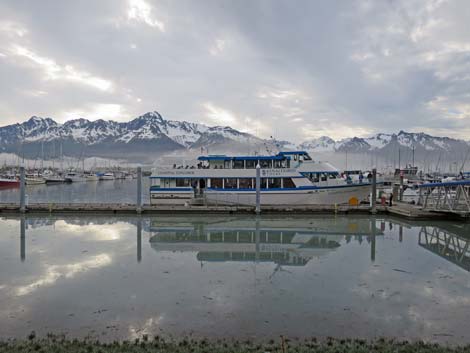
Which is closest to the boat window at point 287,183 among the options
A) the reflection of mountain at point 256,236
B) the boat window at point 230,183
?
the boat window at point 230,183

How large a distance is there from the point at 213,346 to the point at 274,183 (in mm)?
24372

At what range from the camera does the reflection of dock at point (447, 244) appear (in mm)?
14367

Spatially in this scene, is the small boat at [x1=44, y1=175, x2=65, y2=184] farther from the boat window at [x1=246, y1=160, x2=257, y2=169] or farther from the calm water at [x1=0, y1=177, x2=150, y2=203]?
the boat window at [x1=246, y1=160, x2=257, y2=169]

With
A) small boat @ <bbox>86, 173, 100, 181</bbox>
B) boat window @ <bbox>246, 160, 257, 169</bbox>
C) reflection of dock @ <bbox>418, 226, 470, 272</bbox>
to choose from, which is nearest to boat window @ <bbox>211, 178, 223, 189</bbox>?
boat window @ <bbox>246, 160, 257, 169</bbox>

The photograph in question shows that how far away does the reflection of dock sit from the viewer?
14.4 m

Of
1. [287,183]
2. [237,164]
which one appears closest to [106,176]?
[237,164]

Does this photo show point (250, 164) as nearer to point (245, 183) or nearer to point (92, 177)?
point (245, 183)

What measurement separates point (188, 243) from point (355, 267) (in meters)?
8.10

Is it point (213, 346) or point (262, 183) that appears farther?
point (262, 183)

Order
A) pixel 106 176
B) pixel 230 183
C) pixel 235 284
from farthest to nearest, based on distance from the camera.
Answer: pixel 106 176 → pixel 230 183 → pixel 235 284

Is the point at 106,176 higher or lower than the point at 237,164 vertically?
lower

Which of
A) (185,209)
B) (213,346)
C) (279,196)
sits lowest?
(213,346)

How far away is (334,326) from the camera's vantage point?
25.4ft

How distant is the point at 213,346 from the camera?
6.42 meters
